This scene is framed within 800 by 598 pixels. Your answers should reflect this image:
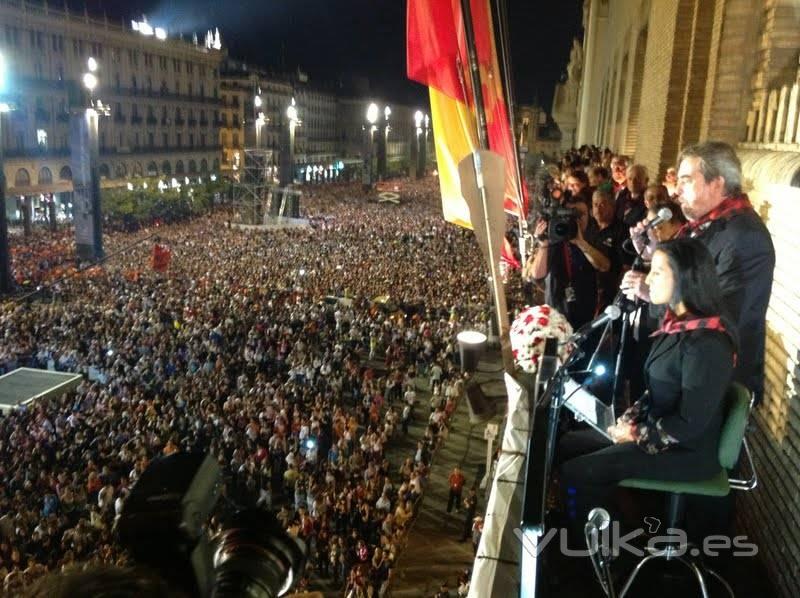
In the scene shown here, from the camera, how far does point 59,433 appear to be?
11.5 metres

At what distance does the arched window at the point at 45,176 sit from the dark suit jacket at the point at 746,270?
50.1m

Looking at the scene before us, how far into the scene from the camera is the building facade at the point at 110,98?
4619 centimetres

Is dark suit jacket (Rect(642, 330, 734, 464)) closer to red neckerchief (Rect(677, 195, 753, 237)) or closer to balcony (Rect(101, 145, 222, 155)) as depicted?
red neckerchief (Rect(677, 195, 753, 237))

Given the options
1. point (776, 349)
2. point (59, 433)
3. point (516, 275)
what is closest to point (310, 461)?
point (59, 433)

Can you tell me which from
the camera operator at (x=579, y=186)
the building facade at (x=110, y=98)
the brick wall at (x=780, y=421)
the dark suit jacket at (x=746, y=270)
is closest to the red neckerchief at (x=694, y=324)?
the dark suit jacket at (x=746, y=270)

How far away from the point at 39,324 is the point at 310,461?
958cm

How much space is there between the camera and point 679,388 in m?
3.12

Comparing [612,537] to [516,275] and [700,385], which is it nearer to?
[700,385]

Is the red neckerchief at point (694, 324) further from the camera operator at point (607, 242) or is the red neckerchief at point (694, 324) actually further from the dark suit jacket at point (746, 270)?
the camera operator at point (607, 242)

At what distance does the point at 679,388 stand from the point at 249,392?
431 inches

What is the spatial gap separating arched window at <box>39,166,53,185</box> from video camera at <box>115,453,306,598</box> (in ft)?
167

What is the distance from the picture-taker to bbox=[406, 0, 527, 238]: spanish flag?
5352mm

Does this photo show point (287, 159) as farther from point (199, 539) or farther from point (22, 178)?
point (199, 539)

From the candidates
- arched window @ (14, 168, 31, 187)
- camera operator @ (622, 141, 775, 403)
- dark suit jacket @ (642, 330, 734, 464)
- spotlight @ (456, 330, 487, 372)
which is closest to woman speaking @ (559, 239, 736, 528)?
dark suit jacket @ (642, 330, 734, 464)
